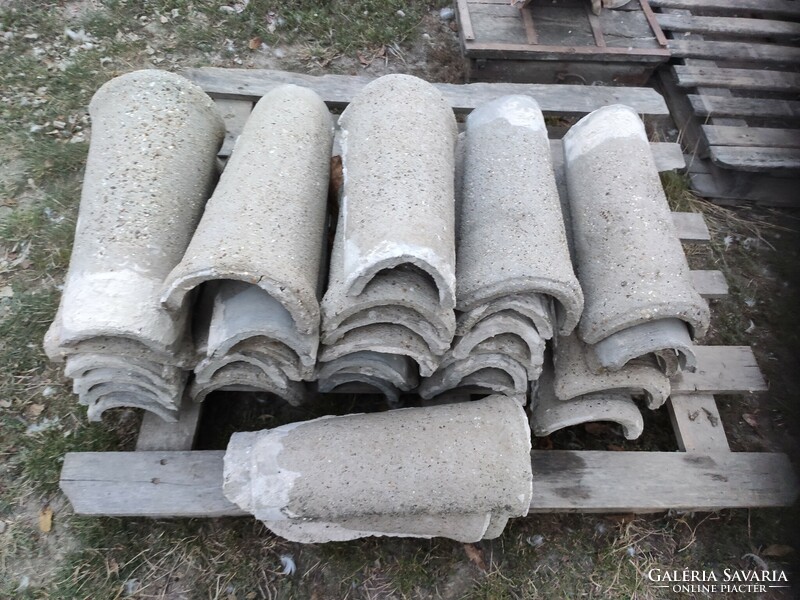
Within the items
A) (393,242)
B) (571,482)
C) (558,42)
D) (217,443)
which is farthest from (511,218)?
Result: (558,42)

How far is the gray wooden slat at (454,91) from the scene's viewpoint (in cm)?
339

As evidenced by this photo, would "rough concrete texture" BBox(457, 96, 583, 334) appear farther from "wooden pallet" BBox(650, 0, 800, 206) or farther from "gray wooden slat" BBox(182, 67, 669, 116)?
"wooden pallet" BBox(650, 0, 800, 206)

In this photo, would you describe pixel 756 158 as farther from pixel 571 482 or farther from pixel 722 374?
pixel 571 482

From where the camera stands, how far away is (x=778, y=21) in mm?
4488

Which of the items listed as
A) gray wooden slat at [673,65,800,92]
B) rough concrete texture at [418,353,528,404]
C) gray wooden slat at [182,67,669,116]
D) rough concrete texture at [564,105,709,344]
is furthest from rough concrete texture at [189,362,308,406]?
gray wooden slat at [673,65,800,92]

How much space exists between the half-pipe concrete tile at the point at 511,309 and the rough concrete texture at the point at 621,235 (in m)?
0.27

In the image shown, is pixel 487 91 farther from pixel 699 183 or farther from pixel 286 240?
pixel 286 240

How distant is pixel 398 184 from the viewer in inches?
80.7

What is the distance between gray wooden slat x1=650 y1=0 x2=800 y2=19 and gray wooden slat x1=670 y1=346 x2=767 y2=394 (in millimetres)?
2929

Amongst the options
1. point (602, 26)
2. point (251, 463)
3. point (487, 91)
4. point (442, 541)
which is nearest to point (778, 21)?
point (602, 26)

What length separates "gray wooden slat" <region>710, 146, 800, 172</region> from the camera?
376cm

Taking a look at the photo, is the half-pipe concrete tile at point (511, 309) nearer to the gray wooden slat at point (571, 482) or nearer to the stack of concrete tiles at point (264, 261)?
the stack of concrete tiles at point (264, 261)

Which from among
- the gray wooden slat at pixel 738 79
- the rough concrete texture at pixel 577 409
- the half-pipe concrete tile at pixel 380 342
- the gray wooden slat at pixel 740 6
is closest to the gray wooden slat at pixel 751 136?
the gray wooden slat at pixel 738 79

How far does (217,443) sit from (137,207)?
1173mm
